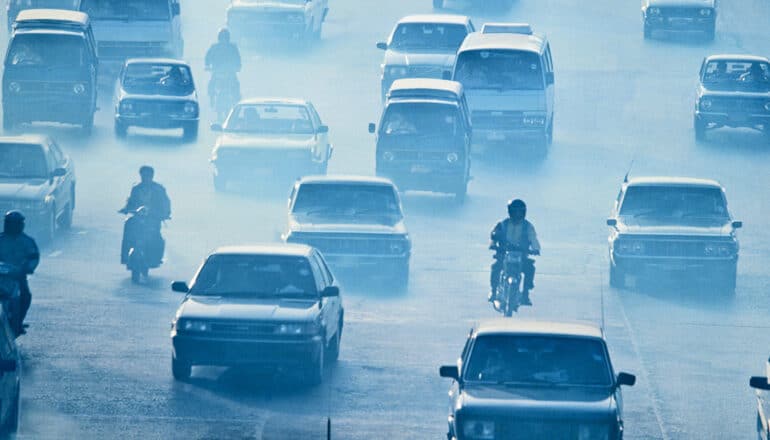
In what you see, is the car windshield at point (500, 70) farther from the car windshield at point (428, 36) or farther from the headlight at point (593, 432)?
the headlight at point (593, 432)

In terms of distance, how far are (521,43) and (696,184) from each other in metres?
12.1

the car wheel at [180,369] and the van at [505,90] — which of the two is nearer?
the car wheel at [180,369]

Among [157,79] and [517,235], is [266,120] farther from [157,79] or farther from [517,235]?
[517,235]

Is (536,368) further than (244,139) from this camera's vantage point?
No

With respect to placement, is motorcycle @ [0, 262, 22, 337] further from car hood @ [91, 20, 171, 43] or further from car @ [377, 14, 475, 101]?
car hood @ [91, 20, 171, 43]

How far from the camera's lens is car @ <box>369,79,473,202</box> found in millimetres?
36469

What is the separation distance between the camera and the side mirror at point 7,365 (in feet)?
55.9

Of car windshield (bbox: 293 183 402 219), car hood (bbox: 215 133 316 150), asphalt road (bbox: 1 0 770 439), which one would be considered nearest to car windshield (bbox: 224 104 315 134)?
car hood (bbox: 215 133 316 150)

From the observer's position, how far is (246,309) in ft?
68.0

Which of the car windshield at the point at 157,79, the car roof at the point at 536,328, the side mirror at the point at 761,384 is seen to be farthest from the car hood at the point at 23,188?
the side mirror at the point at 761,384

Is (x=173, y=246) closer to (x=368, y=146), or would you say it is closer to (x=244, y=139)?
(x=244, y=139)

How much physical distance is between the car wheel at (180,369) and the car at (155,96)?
2085cm

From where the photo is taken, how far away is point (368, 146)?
42688 millimetres

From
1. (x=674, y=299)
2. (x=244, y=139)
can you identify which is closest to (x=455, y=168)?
(x=244, y=139)
